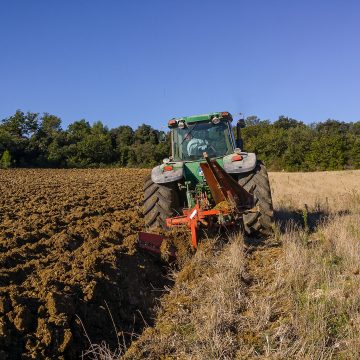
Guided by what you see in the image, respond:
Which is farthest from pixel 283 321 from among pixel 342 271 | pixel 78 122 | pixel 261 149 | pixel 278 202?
pixel 78 122

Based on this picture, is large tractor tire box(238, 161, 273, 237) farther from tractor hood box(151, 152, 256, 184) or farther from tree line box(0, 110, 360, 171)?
tree line box(0, 110, 360, 171)

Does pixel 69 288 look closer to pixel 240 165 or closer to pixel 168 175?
pixel 168 175

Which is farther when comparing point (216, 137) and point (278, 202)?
point (278, 202)

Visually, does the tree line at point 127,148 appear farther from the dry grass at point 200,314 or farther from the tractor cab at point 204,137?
the dry grass at point 200,314

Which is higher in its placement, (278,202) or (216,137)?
(216,137)

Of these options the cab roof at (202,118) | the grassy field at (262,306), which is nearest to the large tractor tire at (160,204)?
the grassy field at (262,306)

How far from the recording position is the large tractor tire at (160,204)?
6.12m

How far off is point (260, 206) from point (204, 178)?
2.78 ft

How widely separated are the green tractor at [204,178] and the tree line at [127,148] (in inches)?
1102

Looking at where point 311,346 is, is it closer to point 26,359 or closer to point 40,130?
point 26,359

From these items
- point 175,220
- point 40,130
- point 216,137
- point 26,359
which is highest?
point 40,130

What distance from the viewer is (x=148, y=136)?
140 ft

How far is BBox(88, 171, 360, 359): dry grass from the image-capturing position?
9.53 ft

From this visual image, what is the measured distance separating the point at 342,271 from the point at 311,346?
1679 millimetres
